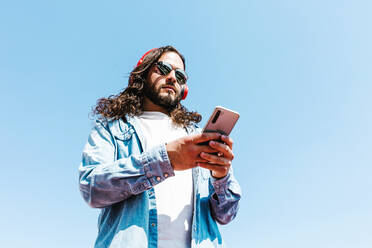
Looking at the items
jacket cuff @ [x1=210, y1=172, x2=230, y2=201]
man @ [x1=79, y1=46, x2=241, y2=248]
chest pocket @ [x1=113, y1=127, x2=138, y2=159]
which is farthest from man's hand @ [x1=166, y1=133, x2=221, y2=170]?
chest pocket @ [x1=113, y1=127, x2=138, y2=159]

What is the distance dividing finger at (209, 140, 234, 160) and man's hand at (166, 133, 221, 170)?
0.03 m

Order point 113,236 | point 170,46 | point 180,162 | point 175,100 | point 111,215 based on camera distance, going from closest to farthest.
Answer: point 180,162
point 113,236
point 111,215
point 175,100
point 170,46

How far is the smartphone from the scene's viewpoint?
96.9 inches

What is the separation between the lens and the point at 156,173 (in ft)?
8.55

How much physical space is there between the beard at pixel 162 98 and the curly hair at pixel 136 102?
88mm

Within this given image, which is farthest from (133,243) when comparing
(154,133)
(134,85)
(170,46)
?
(170,46)

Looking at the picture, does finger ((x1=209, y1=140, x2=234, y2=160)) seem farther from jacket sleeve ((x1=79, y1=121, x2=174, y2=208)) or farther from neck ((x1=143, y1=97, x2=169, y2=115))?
neck ((x1=143, y1=97, x2=169, y2=115))

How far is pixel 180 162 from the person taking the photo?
8.32ft

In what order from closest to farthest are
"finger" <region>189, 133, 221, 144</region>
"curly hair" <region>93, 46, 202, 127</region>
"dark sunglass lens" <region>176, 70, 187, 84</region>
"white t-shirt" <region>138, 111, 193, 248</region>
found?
1. "finger" <region>189, 133, 221, 144</region>
2. "white t-shirt" <region>138, 111, 193, 248</region>
3. "curly hair" <region>93, 46, 202, 127</region>
4. "dark sunglass lens" <region>176, 70, 187, 84</region>

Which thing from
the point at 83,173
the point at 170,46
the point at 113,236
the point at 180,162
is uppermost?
the point at 170,46

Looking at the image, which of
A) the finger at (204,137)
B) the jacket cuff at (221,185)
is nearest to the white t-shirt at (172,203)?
the jacket cuff at (221,185)

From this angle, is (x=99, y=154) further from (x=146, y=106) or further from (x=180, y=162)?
(x=146, y=106)

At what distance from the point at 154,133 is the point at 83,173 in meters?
1.12

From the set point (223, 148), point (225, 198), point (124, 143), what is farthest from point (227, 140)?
point (124, 143)
